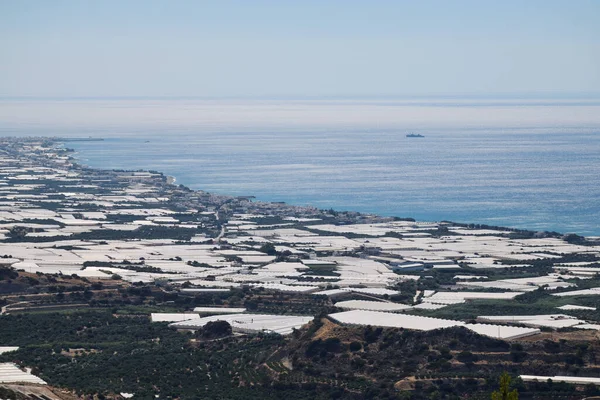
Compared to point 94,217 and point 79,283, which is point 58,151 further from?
point 79,283

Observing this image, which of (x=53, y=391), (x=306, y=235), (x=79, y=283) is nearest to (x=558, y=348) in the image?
(x=53, y=391)

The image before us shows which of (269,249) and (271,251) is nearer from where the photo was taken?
(271,251)

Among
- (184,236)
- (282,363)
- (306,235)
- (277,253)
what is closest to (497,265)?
(277,253)

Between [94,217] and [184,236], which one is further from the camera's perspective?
[94,217]

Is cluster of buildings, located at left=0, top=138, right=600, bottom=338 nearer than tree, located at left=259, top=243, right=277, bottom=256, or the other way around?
cluster of buildings, located at left=0, top=138, right=600, bottom=338

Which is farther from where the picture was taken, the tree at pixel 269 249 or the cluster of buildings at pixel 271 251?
the tree at pixel 269 249

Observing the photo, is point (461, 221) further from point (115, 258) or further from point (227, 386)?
point (227, 386)

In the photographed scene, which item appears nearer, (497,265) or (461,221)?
(497,265)

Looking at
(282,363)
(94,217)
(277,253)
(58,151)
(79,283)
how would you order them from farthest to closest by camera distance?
(58,151) < (94,217) < (277,253) < (79,283) < (282,363)

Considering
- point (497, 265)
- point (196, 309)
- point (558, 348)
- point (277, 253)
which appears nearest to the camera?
point (558, 348)
